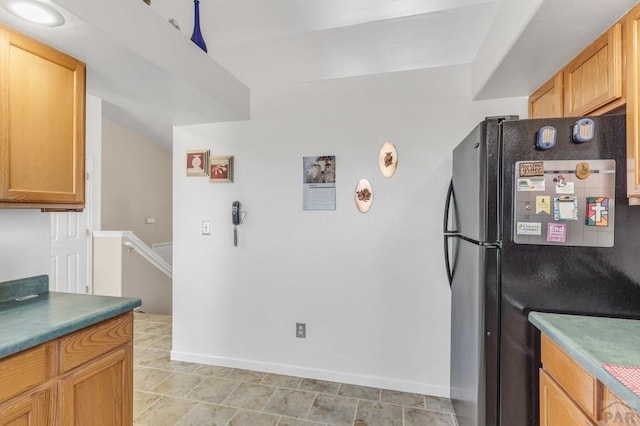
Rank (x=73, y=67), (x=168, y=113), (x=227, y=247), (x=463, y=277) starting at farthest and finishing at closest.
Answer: (x=227, y=247) < (x=168, y=113) < (x=463, y=277) < (x=73, y=67)

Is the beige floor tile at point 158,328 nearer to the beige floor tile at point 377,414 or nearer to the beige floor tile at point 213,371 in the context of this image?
the beige floor tile at point 213,371

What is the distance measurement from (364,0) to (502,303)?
7.00ft

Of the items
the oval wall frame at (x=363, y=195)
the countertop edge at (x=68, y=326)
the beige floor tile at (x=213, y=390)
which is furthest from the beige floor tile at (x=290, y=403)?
the oval wall frame at (x=363, y=195)

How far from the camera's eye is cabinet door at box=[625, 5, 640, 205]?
1250 millimetres

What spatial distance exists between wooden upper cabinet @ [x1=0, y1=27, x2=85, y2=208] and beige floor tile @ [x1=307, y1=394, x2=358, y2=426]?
6.23ft

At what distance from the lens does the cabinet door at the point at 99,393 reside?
1.25m

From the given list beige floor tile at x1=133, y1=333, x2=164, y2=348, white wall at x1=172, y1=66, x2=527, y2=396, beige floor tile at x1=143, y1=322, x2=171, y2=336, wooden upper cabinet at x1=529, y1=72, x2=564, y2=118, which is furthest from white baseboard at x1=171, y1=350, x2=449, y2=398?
wooden upper cabinet at x1=529, y1=72, x2=564, y2=118

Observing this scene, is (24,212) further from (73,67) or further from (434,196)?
(434,196)

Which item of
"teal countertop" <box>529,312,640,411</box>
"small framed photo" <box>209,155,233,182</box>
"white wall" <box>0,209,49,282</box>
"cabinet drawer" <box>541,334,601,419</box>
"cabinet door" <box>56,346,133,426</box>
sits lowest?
"cabinet door" <box>56,346,133,426</box>

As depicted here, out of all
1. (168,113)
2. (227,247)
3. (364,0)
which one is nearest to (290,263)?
(227,247)

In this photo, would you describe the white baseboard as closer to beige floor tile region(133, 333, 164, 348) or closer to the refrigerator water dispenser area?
beige floor tile region(133, 333, 164, 348)

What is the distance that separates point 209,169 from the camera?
2727 mm

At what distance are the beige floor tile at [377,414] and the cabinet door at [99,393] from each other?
1.34 metres

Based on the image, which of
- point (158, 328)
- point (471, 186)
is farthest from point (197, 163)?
point (471, 186)
